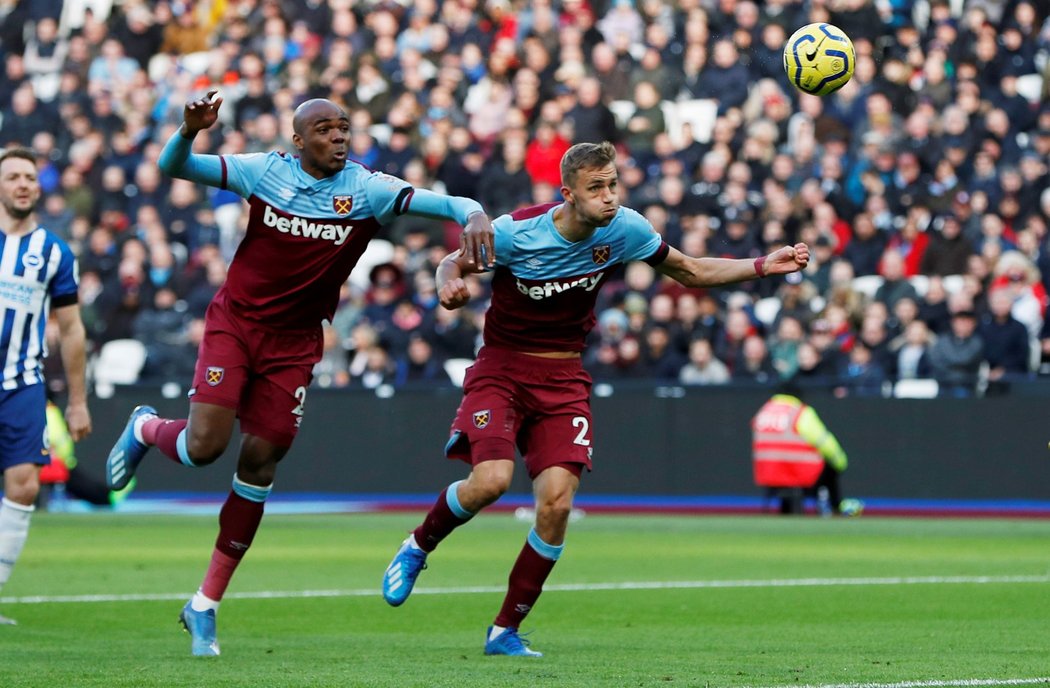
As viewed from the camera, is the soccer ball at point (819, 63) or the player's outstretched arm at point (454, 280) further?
the soccer ball at point (819, 63)

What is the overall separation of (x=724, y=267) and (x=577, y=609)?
108 inches

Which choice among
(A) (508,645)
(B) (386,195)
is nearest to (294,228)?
(B) (386,195)

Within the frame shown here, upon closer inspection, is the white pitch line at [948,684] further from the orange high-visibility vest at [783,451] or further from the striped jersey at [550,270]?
the orange high-visibility vest at [783,451]

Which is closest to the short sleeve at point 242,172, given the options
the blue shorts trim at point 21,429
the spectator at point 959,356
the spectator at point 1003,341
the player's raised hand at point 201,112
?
the player's raised hand at point 201,112

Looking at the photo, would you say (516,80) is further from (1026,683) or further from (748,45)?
(1026,683)

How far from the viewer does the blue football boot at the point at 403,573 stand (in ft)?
30.3

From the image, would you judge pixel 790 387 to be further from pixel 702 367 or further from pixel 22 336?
pixel 22 336

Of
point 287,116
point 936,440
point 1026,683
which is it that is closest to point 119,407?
point 287,116

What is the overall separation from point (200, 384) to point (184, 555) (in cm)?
656

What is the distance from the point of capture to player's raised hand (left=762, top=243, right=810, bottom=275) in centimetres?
899

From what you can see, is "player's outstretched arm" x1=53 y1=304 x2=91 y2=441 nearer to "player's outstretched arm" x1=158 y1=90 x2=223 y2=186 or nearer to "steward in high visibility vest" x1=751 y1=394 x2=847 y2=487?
"player's outstretched arm" x1=158 y1=90 x2=223 y2=186

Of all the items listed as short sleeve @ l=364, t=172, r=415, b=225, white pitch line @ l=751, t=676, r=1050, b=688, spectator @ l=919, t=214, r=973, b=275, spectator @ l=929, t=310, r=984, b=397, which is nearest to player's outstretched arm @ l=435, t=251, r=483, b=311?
short sleeve @ l=364, t=172, r=415, b=225

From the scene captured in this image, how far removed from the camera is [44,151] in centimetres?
2759

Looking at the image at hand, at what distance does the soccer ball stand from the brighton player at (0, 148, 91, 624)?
387 centimetres
